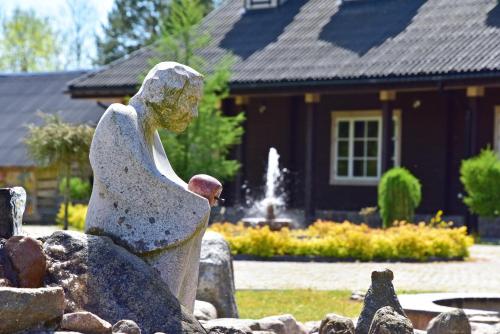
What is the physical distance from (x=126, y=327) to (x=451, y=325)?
2.09m

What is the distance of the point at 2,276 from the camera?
4.80 meters

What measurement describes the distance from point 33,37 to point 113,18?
5935mm

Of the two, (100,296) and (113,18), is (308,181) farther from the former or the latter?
(113,18)

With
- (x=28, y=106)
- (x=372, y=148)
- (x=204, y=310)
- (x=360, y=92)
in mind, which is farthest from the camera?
(x=28, y=106)

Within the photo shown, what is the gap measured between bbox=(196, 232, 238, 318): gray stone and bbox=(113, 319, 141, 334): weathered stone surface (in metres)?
3.30

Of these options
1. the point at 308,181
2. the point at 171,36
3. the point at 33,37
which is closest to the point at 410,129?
the point at 308,181

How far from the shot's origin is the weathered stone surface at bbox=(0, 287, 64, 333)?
14.2 feet

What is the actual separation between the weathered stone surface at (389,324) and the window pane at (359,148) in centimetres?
1776

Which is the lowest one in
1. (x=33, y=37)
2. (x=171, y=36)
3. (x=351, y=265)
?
(x=351, y=265)

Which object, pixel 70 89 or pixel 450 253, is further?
pixel 70 89

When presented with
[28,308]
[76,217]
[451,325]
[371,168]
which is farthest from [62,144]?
[28,308]

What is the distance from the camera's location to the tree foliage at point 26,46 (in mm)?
50094

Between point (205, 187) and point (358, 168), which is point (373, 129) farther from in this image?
point (205, 187)

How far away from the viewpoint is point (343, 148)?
76.3 ft
